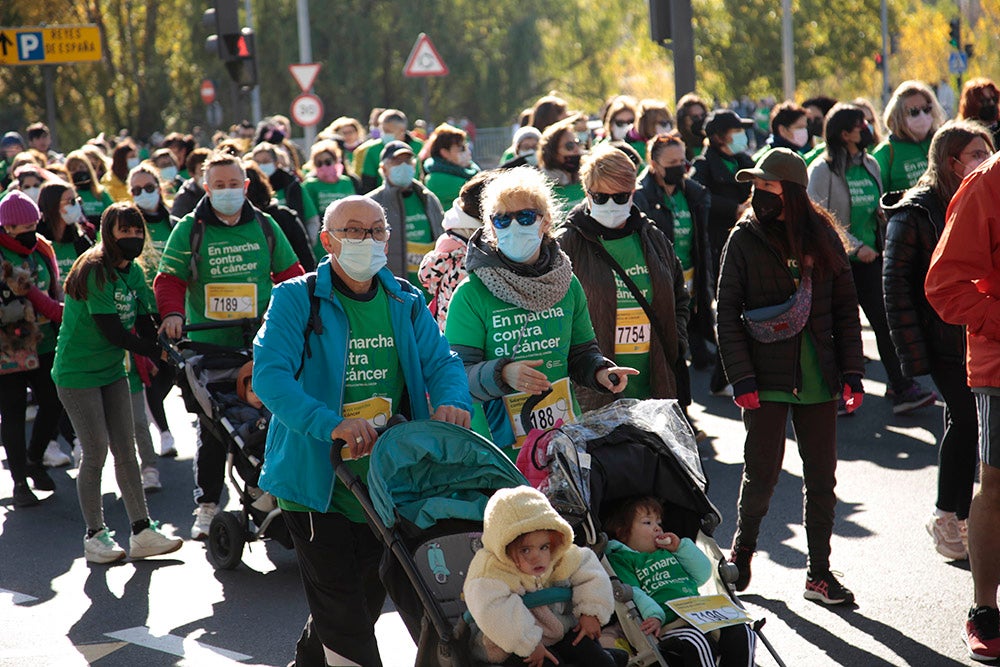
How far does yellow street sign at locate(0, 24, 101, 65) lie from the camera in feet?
87.3

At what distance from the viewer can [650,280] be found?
6.89m

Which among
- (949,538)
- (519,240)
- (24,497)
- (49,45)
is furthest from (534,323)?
(49,45)

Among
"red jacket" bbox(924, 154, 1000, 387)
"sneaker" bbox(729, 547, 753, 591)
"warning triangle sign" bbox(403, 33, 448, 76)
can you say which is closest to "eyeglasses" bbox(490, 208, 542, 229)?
"red jacket" bbox(924, 154, 1000, 387)

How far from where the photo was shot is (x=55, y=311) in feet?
30.3

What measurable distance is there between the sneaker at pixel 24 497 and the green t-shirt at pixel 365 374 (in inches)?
198

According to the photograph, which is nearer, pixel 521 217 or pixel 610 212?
pixel 521 217

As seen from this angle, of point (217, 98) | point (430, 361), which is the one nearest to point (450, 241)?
point (430, 361)

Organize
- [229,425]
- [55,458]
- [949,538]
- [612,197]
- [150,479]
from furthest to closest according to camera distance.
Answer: [55,458]
[150,479]
[229,425]
[949,538]
[612,197]

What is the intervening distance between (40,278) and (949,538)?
6016 mm

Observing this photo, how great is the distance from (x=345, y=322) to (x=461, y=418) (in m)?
0.54

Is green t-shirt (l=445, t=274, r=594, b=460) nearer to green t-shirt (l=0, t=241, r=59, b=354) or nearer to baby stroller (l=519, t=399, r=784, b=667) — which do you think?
baby stroller (l=519, t=399, r=784, b=667)

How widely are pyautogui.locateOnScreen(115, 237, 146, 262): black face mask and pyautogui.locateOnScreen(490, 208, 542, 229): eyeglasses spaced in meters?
2.97

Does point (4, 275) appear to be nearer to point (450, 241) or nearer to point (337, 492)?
point (450, 241)

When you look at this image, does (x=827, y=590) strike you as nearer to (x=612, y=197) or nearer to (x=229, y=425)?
(x=612, y=197)
